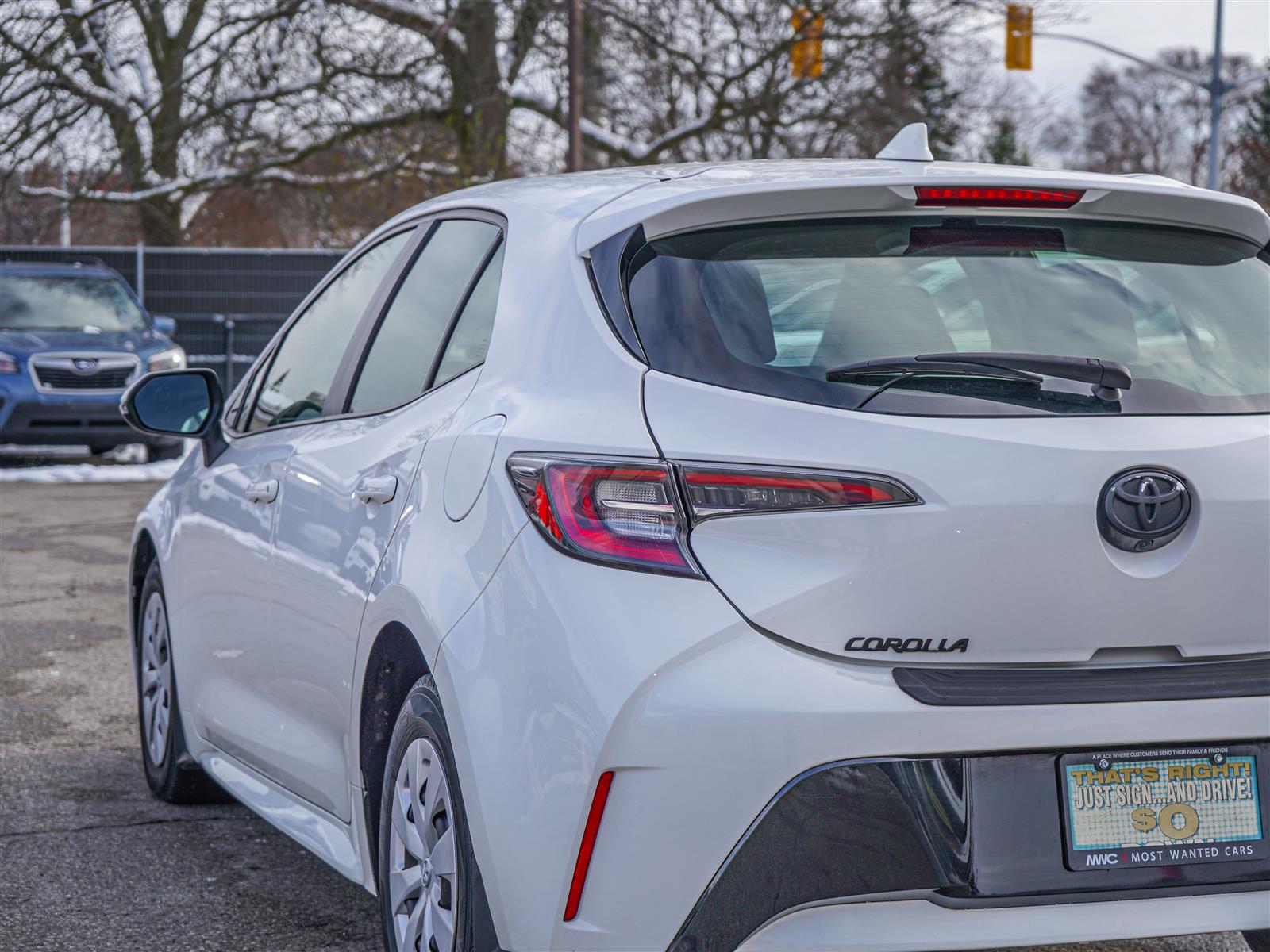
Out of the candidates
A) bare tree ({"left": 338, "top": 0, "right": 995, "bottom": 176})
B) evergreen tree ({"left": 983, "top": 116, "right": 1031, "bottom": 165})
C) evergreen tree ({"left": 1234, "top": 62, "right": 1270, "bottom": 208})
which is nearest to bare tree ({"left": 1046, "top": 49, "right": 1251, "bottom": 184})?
evergreen tree ({"left": 983, "top": 116, "right": 1031, "bottom": 165})

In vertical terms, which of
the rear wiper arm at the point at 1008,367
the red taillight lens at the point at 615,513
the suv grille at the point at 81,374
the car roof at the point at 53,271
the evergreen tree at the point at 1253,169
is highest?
the evergreen tree at the point at 1253,169

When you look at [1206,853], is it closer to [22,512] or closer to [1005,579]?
[1005,579]

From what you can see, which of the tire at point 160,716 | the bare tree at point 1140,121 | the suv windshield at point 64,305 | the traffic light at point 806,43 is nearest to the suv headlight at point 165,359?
the suv windshield at point 64,305

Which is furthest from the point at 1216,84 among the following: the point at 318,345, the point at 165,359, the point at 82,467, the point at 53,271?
the point at 318,345

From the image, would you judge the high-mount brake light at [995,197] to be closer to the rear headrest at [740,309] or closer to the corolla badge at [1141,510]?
the rear headrest at [740,309]

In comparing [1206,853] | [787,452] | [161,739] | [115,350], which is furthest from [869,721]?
[115,350]

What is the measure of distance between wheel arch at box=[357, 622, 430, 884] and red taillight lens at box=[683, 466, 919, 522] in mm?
703

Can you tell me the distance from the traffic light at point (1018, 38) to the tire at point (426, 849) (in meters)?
18.9

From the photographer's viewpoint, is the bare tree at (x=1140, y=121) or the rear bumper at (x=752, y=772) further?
the bare tree at (x=1140, y=121)

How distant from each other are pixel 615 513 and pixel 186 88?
19.9 meters

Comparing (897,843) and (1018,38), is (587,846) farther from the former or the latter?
(1018,38)

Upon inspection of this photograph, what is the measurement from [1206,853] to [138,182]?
21624mm

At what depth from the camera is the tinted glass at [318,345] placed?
12.9 feet

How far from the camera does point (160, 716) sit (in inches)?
192
